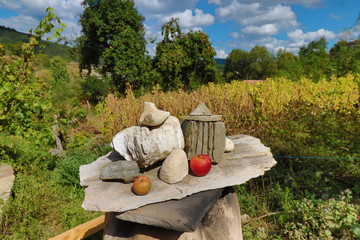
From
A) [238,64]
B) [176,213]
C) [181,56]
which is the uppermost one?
[238,64]

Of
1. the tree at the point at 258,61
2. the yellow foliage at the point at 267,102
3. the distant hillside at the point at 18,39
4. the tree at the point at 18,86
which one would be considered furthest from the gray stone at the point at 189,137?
the distant hillside at the point at 18,39

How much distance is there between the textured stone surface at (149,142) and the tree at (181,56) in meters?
8.65

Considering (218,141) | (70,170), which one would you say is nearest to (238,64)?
(70,170)

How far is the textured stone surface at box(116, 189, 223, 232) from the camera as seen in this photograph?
4.52 ft

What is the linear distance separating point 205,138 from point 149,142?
46 cm

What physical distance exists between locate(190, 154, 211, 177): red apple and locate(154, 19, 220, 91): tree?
28.9 ft

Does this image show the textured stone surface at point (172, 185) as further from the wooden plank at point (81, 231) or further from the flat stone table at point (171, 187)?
the wooden plank at point (81, 231)

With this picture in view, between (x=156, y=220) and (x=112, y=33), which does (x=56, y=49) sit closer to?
(x=112, y=33)

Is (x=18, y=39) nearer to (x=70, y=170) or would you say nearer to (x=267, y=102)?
(x=70, y=170)

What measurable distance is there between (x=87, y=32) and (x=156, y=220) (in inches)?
465

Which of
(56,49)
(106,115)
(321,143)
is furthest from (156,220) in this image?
(56,49)

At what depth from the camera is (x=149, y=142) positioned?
1.79m

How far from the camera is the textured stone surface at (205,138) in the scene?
1900mm

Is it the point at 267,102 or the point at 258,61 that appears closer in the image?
the point at 267,102
